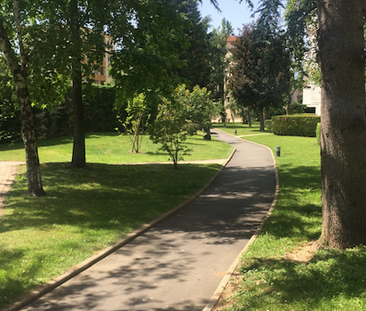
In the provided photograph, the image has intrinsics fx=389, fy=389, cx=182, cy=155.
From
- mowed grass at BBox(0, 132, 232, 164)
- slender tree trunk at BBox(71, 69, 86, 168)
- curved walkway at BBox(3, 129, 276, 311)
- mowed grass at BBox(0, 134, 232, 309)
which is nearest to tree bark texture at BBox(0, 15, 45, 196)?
mowed grass at BBox(0, 134, 232, 309)

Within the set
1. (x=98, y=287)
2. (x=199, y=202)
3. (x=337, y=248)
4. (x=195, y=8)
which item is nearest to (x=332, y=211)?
(x=337, y=248)

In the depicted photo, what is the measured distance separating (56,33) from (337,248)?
874 cm

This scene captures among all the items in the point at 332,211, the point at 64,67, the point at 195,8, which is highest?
the point at 195,8

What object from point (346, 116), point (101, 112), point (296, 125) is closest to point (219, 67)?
point (296, 125)

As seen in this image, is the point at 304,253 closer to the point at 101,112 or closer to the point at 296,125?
the point at 101,112

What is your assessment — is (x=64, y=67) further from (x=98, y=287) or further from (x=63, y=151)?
(x=63, y=151)

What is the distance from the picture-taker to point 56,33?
10.5 meters

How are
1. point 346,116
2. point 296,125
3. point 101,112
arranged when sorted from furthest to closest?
point 296,125
point 101,112
point 346,116

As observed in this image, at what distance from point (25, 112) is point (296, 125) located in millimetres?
31173

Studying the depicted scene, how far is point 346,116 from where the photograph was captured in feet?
19.7

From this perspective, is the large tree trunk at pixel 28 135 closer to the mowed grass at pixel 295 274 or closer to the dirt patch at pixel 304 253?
the mowed grass at pixel 295 274

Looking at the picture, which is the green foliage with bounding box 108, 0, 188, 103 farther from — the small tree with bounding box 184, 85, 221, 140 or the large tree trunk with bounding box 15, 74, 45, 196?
the small tree with bounding box 184, 85, 221, 140

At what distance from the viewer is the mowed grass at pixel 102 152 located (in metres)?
19.2

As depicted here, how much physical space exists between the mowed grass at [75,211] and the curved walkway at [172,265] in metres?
0.43
